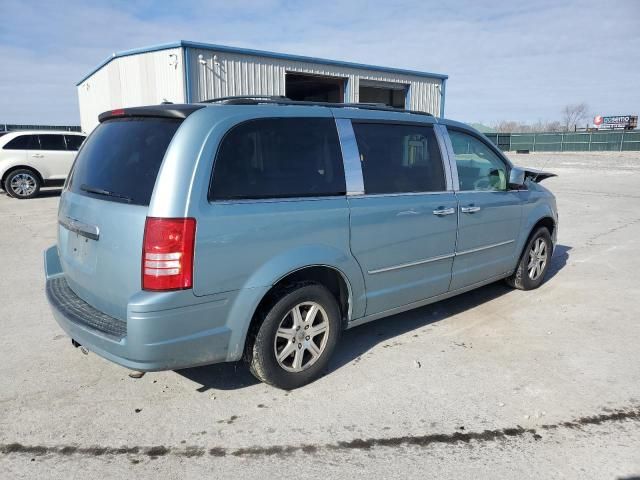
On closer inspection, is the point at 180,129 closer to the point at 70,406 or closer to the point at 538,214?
the point at 70,406

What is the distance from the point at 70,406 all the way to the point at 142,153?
5.46 ft

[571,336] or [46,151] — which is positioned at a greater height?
[46,151]

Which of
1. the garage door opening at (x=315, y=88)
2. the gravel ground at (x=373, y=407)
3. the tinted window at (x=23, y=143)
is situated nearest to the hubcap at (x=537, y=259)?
the gravel ground at (x=373, y=407)

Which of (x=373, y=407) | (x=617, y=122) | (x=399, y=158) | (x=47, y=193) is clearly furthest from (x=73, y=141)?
(x=617, y=122)

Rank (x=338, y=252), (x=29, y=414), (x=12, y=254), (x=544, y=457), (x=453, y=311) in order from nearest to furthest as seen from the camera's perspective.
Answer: (x=544, y=457), (x=29, y=414), (x=338, y=252), (x=453, y=311), (x=12, y=254)

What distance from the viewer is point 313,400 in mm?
3260

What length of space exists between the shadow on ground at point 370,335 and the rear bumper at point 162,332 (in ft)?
1.84

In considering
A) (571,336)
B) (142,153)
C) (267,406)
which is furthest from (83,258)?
(571,336)

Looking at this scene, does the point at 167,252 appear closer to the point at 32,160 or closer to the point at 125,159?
the point at 125,159

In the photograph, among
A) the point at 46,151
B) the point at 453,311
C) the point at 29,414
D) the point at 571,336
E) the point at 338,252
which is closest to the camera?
the point at 29,414

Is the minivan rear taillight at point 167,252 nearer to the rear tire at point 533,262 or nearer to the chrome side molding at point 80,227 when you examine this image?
the chrome side molding at point 80,227

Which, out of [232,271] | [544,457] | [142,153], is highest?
[142,153]

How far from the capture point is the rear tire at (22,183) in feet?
43.6

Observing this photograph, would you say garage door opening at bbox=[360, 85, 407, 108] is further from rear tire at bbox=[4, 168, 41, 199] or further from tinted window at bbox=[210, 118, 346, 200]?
tinted window at bbox=[210, 118, 346, 200]
